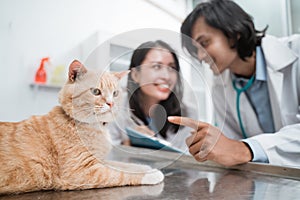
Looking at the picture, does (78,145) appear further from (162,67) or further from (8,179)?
(162,67)

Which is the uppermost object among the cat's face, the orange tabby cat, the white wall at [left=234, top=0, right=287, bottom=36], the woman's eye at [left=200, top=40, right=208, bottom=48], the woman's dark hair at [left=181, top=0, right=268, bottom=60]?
the white wall at [left=234, top=0, right=287, bottom=36]

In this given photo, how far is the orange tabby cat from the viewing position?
41 centimetres

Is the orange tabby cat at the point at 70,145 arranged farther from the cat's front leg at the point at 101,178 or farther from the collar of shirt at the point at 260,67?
the collar of shirt at the point at 260,67

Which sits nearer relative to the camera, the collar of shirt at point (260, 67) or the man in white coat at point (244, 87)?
the man in white coat at point (244, 87)

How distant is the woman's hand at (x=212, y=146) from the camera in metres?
0.56

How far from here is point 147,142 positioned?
28.3 inches

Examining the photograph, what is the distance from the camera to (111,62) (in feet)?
1.72

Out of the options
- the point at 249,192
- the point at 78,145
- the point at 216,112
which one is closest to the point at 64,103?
the point at 78,145

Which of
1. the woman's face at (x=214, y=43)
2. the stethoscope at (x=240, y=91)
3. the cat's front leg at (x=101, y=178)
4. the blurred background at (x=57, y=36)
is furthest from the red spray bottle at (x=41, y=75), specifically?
the stethoscope at (x=240, y=91)

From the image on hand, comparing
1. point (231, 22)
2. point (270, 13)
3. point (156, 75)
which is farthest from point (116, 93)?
point (270, 13)

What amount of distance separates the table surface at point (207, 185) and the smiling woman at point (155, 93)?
9cm

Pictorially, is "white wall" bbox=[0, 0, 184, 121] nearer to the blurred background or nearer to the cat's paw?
the blurred background

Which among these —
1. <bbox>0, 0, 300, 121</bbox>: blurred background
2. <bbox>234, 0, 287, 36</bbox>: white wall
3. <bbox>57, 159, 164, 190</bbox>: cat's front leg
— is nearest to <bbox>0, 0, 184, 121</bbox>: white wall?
<bbox>0, 0, 300, 121</bbox>: blurred background

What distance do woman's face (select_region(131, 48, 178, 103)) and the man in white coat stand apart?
0.24 ft
